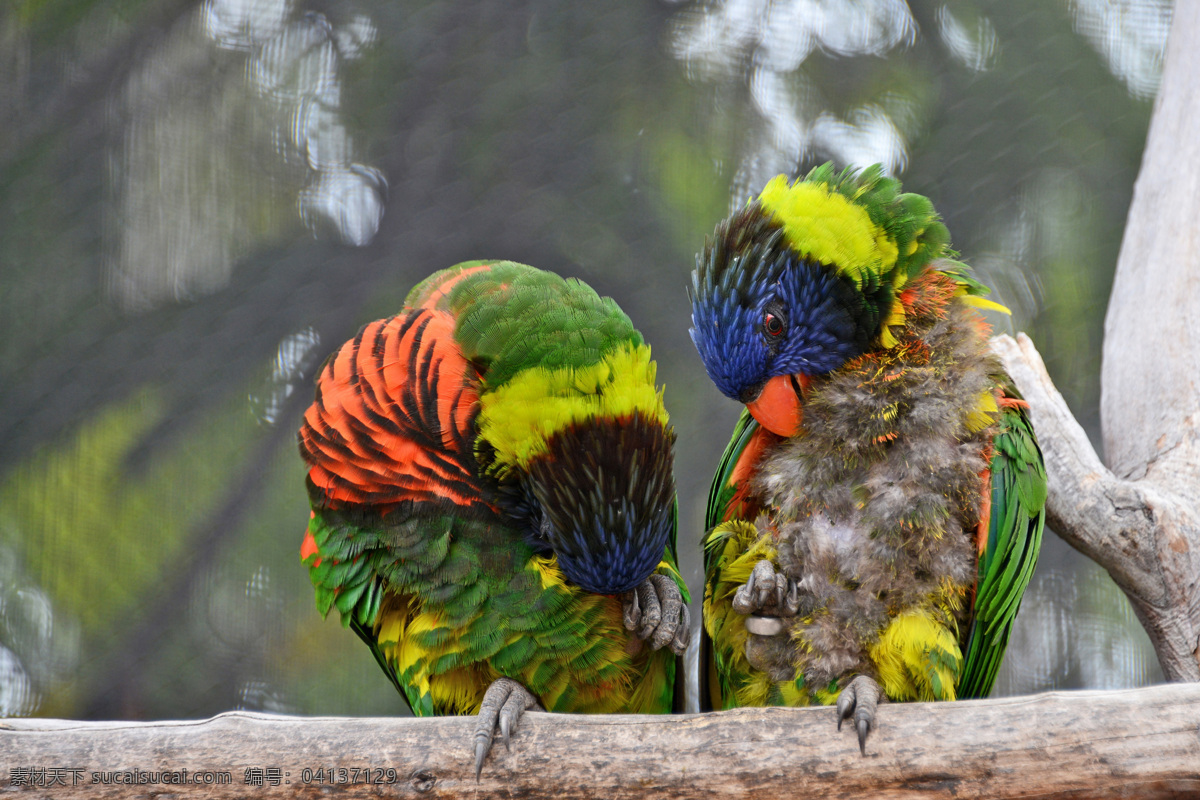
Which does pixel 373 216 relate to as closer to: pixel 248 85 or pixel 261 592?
pixel 248 85

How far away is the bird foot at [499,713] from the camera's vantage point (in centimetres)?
121

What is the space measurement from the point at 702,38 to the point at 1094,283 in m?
1.35

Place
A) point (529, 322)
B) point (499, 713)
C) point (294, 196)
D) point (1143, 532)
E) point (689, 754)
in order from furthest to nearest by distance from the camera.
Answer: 1. point (294, 196)
2. point (1143, 532)
3. point (529, 322)
4. point (499, 713)
5. point (689, 754)

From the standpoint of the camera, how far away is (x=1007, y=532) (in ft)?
4.21

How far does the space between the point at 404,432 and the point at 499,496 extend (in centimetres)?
20

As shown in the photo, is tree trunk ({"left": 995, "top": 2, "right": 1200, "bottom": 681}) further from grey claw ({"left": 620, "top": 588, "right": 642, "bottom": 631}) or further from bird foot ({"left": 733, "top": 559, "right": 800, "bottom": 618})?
grey claw ({"left": 620, "top": 588, "right": 642, "bottom": 631})

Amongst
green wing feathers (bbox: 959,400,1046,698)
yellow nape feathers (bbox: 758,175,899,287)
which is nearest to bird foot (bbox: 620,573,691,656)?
green wing feathers (bbox: 959,400,1046,698)

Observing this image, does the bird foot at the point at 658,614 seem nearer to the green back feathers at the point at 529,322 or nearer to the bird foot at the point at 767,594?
the bird foot at the point at 767,594

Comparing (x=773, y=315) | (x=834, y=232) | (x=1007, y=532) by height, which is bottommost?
(x=1007, y=532)

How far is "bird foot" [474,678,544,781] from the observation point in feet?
3.95

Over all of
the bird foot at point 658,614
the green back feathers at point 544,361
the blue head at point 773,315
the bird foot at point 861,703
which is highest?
the blue head at point 773,315

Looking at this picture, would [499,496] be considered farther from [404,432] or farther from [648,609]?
[648,609]

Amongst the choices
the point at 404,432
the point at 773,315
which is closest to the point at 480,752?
the point at 404,432

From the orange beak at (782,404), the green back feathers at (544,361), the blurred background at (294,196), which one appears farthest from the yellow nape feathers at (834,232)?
the blurred background at (294,196)
